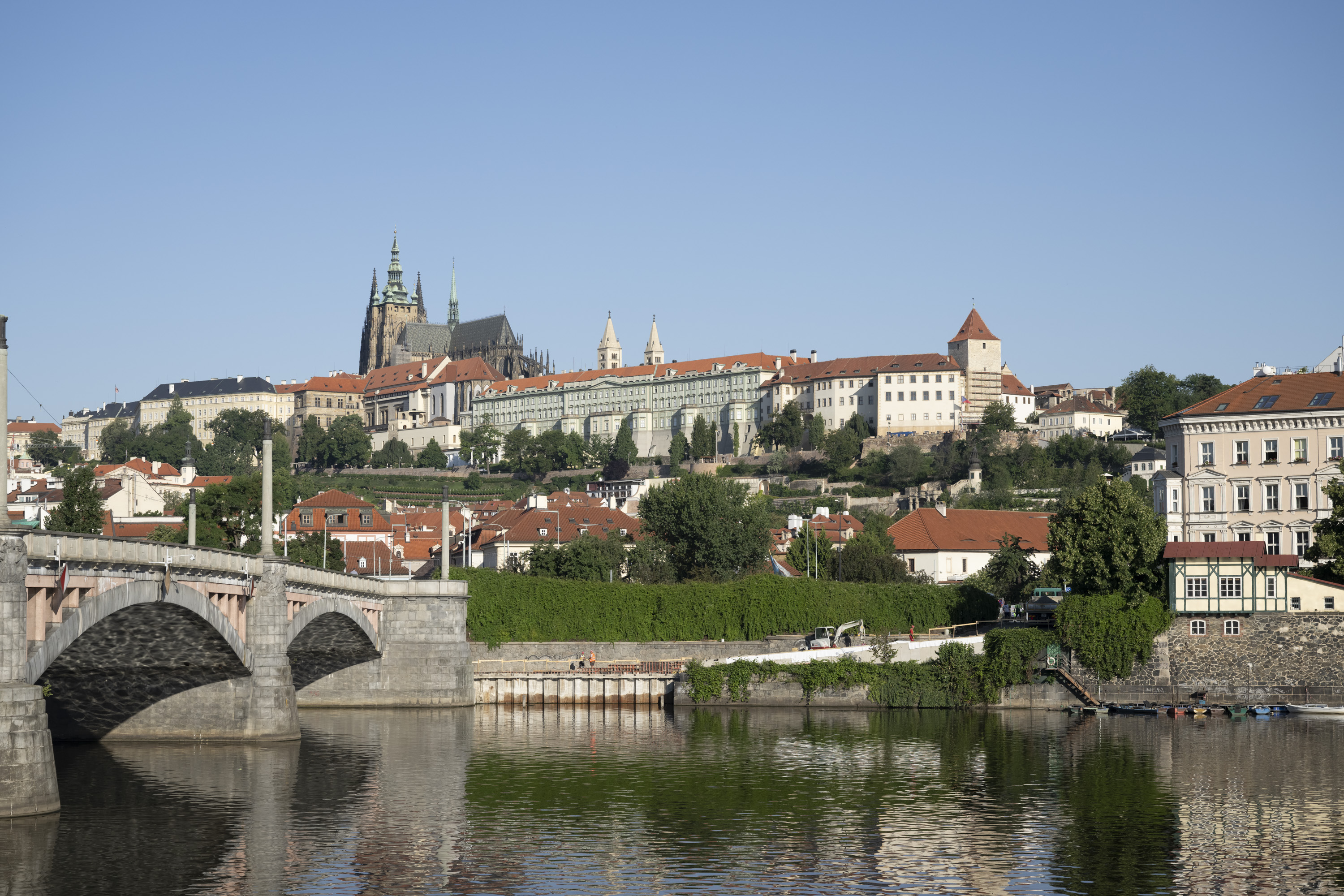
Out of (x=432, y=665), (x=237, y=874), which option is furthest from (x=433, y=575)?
(x=237, y=874)

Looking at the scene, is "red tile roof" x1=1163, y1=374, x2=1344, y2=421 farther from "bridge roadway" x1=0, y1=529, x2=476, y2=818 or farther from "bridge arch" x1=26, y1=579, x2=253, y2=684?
"bridge arch" x1=26, y1=579, x2=253, y2=684

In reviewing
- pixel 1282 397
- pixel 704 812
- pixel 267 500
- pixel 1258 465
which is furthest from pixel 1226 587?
pixel 267 500

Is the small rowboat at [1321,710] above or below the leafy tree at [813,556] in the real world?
below

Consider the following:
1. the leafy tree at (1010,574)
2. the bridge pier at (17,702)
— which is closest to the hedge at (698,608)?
the leafy tree at (1010,574)

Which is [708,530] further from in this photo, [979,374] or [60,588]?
[979,374]

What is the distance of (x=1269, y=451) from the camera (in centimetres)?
6994

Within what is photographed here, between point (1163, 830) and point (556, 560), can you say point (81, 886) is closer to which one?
point (1163, 830)

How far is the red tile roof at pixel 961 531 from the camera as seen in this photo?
96562 millimetres

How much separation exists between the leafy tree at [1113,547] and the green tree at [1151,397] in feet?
335

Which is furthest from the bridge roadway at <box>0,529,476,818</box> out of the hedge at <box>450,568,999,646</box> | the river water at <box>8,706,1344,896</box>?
the hedge at <box>450,568,999,646</box>

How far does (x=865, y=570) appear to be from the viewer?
3132 inches

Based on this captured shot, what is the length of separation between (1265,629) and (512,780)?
30.8m

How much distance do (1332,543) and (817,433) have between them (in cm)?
13279

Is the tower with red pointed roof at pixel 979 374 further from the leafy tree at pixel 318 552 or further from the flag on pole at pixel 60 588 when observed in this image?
the flag on pole at pixel 60 588
